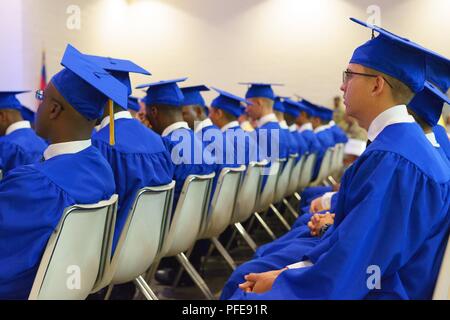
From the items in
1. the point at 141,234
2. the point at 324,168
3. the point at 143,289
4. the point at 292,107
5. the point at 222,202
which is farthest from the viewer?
the point at 292,107

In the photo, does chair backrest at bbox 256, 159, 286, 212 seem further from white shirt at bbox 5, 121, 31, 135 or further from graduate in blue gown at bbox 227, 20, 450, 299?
graduate in blue gown at bbox 227, 20, 450, 299

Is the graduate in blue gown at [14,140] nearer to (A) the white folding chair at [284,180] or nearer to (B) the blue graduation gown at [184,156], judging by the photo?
(B) the blue graduation gown at [184,156]

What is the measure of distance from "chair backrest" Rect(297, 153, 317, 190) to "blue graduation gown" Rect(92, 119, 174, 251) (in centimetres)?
332

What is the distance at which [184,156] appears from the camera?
3.88m

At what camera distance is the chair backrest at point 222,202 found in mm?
3439

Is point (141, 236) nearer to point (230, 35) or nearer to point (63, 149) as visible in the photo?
point (63, 149)

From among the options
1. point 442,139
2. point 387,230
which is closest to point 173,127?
point 442,139

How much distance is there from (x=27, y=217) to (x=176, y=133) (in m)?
2.17


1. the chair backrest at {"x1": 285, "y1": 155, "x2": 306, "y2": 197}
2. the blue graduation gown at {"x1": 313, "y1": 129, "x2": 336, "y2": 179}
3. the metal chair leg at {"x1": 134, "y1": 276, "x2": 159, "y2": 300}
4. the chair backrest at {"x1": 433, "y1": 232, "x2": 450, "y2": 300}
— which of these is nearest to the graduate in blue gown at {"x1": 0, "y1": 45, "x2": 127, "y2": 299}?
the metal chair leg at {"x1": 134, "y1": 276, "x2": 159, "y2": 300}

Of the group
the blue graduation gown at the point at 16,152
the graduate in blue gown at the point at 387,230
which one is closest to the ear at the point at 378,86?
the graduate in blue gown at the point at 387,230

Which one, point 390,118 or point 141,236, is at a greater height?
point 390,118

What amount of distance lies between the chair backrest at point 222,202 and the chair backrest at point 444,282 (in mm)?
1878

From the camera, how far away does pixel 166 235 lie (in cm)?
287
